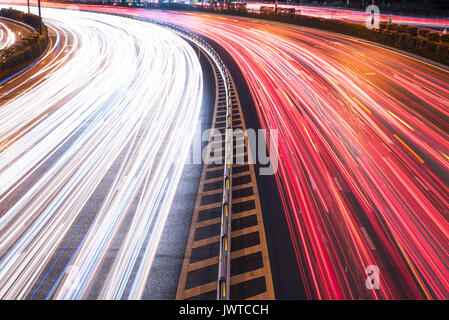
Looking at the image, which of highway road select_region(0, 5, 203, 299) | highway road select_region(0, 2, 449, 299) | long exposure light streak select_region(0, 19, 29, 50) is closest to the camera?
highway road select_region(0, 2, 449, 299)

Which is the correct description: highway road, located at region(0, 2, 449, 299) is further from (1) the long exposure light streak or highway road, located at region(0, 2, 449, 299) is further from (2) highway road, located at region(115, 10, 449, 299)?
(1) the long exposure light streak

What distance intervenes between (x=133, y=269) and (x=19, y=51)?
3639 cm

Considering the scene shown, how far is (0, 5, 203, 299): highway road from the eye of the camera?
39.6 ft

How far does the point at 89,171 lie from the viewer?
1856 cm

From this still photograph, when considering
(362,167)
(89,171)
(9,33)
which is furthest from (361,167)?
(9,33)

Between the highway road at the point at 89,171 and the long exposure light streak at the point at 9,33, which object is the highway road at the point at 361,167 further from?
the long exposure light streak at the point at 9,33

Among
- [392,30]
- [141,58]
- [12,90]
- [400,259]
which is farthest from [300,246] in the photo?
[392,30]

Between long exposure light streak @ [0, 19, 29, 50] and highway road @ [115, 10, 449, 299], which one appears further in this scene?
long exposure light streak @ [0, 19, 29, 50]

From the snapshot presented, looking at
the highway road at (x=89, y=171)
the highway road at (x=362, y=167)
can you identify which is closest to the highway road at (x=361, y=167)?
the highway road at (x=362, y=167)

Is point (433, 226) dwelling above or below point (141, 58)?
below

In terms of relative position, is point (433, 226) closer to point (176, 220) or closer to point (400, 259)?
point (400, 259)

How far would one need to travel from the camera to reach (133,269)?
12.1m

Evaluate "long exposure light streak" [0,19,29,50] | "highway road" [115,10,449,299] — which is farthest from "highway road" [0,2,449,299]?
"long exposure light streak" [0,19,29,50]

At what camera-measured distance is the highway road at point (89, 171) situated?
39.6 feet
